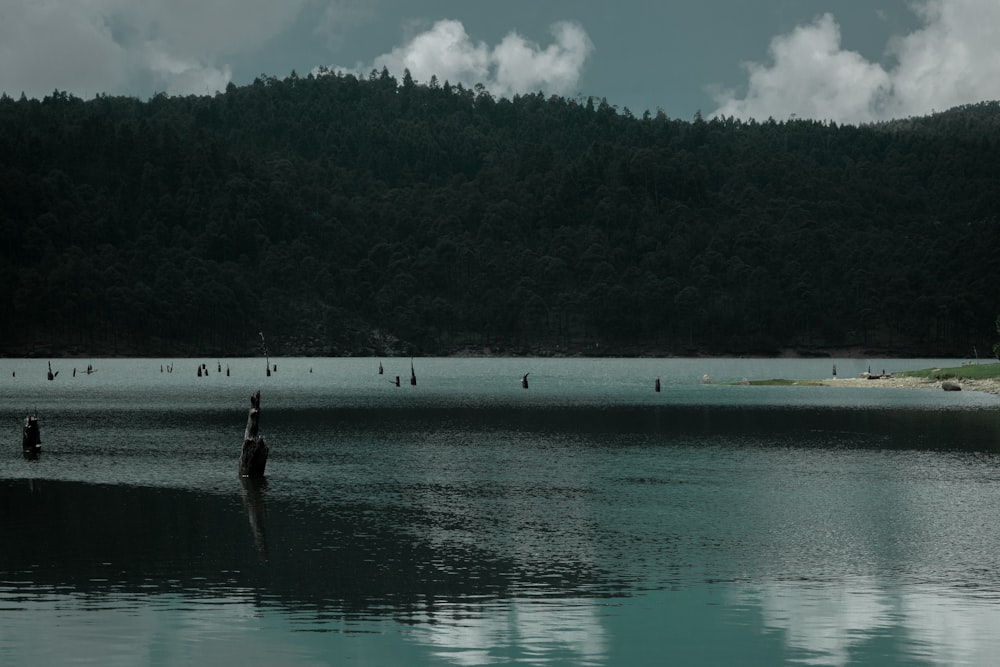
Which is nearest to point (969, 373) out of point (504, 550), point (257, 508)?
point (257, 508)

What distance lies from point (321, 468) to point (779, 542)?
26.0 m

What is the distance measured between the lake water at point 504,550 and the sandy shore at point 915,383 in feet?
210

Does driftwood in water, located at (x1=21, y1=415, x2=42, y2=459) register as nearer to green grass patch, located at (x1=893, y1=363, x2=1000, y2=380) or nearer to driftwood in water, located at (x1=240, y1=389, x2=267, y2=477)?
driftwood in water, located at (x1=240, y1=389, x2=267, y2=477)

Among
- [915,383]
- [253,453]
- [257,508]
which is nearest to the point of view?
[257,508]

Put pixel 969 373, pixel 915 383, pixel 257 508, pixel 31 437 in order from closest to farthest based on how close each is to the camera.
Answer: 1. pixel 257 508
2. pixel 31 437
3. pixel 969 373
4. pixel 915 383

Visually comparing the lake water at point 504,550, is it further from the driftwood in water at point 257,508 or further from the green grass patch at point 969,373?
the green grass patch at point 969,373

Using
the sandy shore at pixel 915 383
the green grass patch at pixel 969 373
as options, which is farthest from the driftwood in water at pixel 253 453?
the green grass patch at pixel 969 373

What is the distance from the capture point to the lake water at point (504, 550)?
2194 cm

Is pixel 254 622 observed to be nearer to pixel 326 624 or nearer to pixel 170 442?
pixel 326 624

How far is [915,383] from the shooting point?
480 ft

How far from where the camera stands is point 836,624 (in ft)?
76.2

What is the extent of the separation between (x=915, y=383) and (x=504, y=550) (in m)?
126

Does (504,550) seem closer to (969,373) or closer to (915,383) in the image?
(969,373)

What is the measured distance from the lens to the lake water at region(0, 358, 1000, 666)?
864 inches
